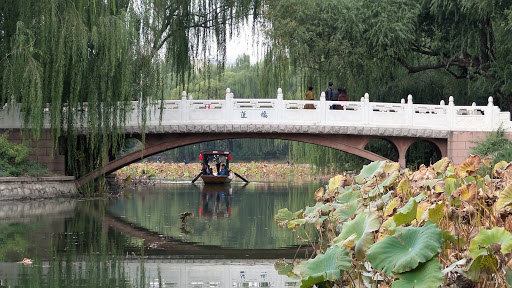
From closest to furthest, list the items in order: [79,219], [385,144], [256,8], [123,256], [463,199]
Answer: [463,199] → [123,256] → [79,219] → [256,8] → [385,144]

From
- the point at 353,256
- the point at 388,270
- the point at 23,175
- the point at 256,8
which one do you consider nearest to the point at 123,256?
the point at 353,256

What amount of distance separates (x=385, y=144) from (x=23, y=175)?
11.6m

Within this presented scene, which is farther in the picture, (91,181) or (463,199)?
(91,181)

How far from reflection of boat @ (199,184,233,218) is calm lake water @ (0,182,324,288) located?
1.1 inches

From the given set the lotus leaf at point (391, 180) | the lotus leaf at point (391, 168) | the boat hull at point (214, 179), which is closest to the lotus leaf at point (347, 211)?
the lotus leaf at point (391, 180)

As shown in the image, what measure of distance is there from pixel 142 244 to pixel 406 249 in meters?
7.30

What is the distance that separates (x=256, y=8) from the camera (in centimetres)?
2512

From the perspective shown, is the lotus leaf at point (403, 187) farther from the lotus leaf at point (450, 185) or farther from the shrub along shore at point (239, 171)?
the shrub along shore at point (239, 171)

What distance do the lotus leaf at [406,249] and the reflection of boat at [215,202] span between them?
1171cm

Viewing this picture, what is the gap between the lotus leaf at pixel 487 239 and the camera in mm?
5713

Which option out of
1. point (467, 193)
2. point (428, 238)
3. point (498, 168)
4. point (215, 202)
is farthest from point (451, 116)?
point (428, 238)

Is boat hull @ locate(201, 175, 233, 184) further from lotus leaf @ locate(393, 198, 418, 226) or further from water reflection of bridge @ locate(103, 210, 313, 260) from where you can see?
lotus leaf @ locate(393, 198, 418, 226)

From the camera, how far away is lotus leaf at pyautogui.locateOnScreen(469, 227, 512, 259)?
5.71 meters

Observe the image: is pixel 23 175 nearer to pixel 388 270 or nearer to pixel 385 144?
pixel 385 144
